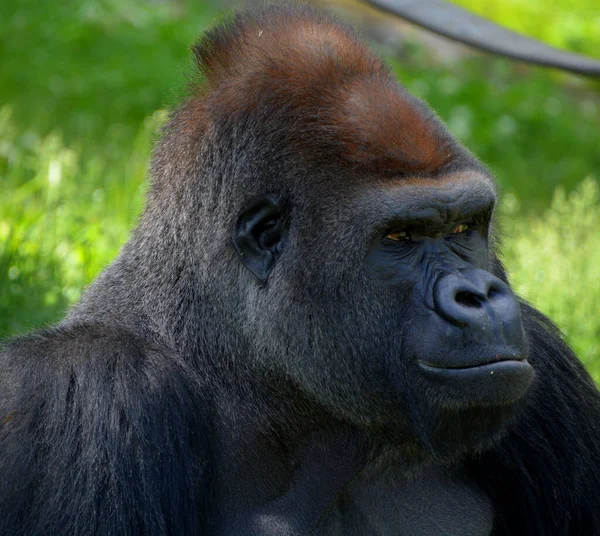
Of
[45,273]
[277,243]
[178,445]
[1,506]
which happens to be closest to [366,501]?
[178,445]

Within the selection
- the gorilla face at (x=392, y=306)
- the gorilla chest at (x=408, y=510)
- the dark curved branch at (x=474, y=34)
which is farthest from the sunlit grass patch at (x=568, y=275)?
the gorilla face at (x=392, y=306)

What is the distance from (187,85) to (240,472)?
1.56m

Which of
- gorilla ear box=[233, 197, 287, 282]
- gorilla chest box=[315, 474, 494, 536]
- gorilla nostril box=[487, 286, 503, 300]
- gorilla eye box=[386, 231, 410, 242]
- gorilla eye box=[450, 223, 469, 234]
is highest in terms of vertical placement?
gorilla ear box=[233, 197, 287, 282]

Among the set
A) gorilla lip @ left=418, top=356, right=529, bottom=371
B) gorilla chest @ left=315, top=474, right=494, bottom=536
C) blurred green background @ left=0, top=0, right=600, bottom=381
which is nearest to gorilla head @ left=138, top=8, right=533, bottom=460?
gorilla lip @ left=418, top=356, right=529, bottom=371

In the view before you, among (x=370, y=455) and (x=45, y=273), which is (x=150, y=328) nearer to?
(x=370, y=455)

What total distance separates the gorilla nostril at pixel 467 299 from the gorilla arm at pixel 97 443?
1.04 m

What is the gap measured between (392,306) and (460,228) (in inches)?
16.2

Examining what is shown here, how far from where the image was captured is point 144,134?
923 centimetres

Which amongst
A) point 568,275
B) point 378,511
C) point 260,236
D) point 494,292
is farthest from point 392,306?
point 568,275

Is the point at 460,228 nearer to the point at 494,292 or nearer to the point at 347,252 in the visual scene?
the point at 494,292

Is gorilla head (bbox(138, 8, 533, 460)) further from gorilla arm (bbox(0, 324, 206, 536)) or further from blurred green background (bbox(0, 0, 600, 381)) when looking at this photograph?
blurred green background (bbox(0, 0, 600, 381))

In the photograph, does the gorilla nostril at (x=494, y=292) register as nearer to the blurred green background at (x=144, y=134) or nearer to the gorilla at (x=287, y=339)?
the gorilla at (x=287, y=339)

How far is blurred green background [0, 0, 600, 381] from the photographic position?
22.1 ft

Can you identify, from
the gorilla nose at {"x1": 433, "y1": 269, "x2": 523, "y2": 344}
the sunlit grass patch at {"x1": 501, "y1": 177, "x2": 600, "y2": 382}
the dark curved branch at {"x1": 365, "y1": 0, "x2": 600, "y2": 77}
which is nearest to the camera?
the gorilla nose at {"x1": 433, "y1": 269, "x2": 523, "y2": 344}
